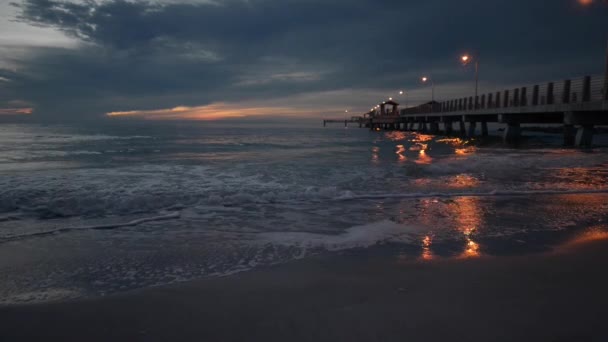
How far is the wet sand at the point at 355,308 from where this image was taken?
8.02 feet

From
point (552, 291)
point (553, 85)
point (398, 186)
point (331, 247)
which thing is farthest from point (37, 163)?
point (553, 85)

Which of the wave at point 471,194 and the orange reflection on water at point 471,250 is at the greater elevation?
the orange reflection on water at point 471,250

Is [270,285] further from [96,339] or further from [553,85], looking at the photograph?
[553,85]

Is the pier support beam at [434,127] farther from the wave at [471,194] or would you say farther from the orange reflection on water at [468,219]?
the orange reflection on water at [468,219]

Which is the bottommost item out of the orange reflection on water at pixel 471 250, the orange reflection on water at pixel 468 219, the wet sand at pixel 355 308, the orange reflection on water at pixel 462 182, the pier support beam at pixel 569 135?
the orange reflection on water at pixel 462 182

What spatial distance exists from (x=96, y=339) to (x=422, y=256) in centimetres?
293

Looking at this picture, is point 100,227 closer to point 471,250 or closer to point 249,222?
point 249,222

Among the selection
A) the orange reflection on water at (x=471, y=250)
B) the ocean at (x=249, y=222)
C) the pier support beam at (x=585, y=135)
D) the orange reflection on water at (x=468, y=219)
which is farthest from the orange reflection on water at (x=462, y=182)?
the pier support beam at (x=585, y=135)

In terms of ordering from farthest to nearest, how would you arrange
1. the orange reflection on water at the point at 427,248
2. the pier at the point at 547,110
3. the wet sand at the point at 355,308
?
the pier at the point at 547,110 < the orange reflection on water at the point at 427,248 < the wet sand at the point at 355,308

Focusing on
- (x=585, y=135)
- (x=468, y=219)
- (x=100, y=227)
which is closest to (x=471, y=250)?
(x=468, y=219)

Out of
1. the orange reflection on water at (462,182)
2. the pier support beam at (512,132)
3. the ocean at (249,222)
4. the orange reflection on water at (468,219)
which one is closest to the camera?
the ocean at (249,222)

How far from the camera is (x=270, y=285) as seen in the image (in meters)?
3.26

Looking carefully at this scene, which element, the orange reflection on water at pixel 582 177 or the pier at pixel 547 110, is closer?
the orange reflection on water at pixel 582 177

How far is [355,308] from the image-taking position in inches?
109
